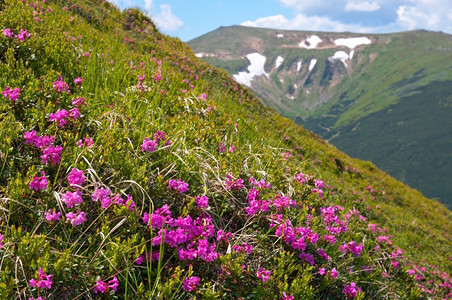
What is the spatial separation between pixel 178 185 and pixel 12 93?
8.07ft

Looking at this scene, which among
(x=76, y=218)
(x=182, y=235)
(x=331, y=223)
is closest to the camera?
(x=76, y=218)

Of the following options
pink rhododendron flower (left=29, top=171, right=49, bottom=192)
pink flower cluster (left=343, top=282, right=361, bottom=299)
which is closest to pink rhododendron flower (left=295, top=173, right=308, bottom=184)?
pink flower cluster (left=343, top=282, right=361, bottom=299)

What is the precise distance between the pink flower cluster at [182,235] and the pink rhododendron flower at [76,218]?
60cm

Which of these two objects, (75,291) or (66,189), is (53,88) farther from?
(75,291)

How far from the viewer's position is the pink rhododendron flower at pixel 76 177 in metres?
3.32

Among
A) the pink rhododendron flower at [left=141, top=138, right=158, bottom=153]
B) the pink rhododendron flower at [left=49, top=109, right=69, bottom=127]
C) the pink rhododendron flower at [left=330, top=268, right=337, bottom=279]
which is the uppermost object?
the pink rhododendron flower at [left=49, top=109, right=69, bottom=127]

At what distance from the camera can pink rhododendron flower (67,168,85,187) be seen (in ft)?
10.9

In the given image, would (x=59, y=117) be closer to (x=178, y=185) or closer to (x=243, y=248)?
(x=178, y=185)

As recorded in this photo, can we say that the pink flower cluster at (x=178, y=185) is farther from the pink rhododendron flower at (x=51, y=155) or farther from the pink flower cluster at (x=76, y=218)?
the pink rhododendron flower at (x=51, y=155)

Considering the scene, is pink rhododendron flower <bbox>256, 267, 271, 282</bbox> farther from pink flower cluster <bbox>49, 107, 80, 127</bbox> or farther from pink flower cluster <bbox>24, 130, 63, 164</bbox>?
pink flower cluster <bbox>49, 107, 80, 127</bbox>

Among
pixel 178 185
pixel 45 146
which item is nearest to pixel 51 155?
pixel 45 146

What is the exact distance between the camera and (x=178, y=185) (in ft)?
12.7

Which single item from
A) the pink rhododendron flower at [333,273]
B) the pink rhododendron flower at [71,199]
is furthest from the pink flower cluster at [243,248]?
the pink rhododendron flower at [71,199]

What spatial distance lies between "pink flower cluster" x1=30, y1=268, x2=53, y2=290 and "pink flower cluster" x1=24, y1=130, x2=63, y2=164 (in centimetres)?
136
